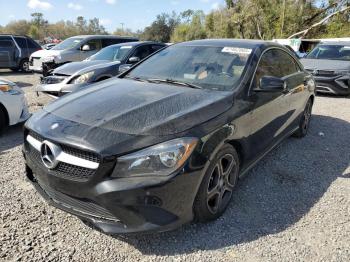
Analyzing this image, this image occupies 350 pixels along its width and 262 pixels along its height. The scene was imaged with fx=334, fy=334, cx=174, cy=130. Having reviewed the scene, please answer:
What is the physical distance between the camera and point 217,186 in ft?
9.80

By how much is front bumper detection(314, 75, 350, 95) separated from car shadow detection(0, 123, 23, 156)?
25.8 ft

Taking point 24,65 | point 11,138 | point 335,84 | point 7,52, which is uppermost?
point 7,52

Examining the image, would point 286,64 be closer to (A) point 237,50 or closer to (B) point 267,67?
(B) point 267,67

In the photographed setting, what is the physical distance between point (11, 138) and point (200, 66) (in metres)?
3.32

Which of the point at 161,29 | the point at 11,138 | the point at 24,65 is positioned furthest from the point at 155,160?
the point at 161,29

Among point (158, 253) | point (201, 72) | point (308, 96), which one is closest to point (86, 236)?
point (158, 253)

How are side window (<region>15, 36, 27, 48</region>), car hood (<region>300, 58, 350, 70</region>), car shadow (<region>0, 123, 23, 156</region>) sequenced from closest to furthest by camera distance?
car shadow (<region>0, 123, 23, 156</region>), car hood (<region>300, 58, 350, 70</region>), side window (<region>15, 36, 27, 48</region>)

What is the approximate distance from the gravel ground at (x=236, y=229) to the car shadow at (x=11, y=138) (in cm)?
60

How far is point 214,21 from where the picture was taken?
1943 inches

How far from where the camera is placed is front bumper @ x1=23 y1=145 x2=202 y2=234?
7.67ft

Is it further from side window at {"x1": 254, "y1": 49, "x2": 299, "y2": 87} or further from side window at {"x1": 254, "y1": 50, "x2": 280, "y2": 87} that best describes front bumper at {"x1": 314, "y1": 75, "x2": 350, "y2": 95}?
side window at {"x1": 254, "y1": 50, "x2": 280, "y2": 87}

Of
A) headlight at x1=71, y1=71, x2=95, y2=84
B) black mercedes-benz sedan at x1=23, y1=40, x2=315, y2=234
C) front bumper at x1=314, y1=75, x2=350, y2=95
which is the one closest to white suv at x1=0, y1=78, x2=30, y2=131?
headlight at x1=71, y1=71, x2=95, y2=84

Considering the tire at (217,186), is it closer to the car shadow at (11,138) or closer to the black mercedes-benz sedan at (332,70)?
the car shadow at (11,138)

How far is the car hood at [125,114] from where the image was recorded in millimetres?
2467
